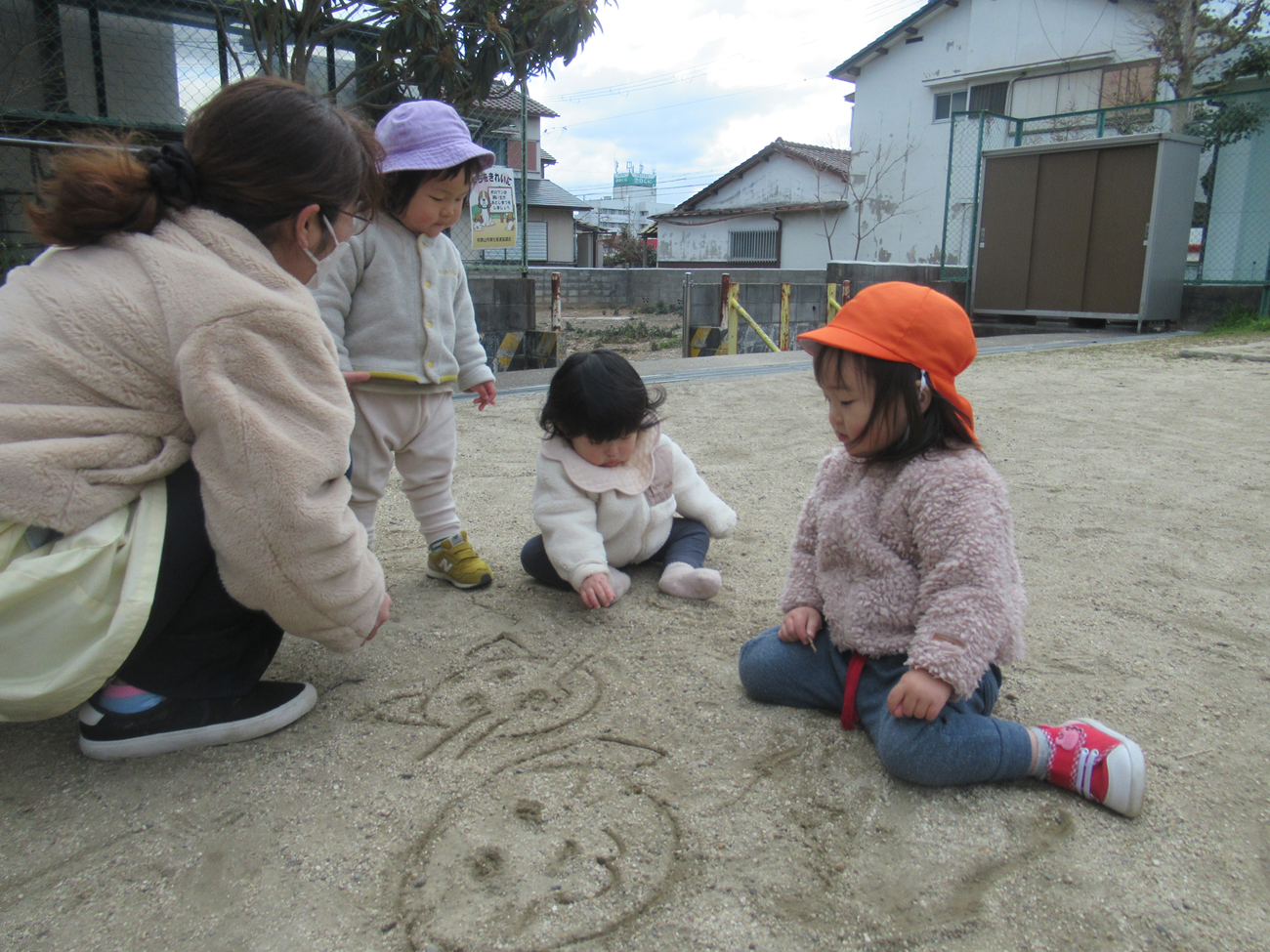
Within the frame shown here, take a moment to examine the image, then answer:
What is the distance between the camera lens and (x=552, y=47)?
558 cm

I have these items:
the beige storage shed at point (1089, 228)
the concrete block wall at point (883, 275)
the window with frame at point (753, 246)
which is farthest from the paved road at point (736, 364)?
the window with frame at point (753, 246)

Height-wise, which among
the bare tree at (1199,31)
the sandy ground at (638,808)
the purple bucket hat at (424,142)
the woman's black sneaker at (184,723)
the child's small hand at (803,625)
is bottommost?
the sandy ground at (638,808)

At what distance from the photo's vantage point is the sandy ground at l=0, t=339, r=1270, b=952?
1.06m

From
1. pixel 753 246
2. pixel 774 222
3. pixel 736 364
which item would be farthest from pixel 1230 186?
pixel 753 246

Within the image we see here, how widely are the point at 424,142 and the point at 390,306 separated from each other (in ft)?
1.24

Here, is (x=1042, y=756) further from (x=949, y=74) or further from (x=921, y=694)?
(x=949, y=74)

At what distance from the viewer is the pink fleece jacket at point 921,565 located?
50.3 inches

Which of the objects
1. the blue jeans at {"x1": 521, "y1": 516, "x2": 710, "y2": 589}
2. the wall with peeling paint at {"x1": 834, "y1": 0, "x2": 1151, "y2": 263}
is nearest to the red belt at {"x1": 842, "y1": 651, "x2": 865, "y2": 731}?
the blue jeans at {"x1": 521, "y1": 516, "x2": 710, "y2": 589}

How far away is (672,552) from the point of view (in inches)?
86.6

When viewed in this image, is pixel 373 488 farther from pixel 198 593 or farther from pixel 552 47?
pixel 552 47

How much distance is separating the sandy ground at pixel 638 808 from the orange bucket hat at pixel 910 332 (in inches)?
24.7

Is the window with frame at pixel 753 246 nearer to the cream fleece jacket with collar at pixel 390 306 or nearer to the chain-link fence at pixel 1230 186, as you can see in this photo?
the chain-link fence at pixel 1230 186

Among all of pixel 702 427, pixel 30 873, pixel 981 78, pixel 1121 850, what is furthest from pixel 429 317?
pixel 981 78

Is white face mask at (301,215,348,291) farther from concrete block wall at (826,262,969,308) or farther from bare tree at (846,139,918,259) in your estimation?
bare tree at (846,139,918,259)
